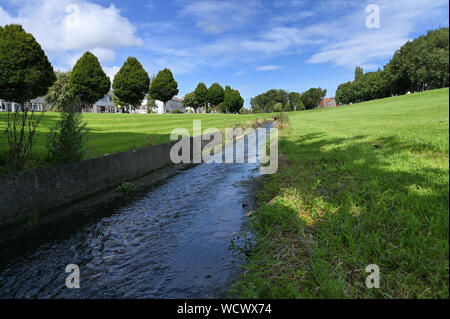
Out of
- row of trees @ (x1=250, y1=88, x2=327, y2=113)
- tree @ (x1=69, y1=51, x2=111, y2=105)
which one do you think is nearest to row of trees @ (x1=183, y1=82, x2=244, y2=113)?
tree @ (x1=69, y1=51, x2=111, y2=105)

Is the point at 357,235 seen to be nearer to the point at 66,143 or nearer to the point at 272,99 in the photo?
the point at 66,143

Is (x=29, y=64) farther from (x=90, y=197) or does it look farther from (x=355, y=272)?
(x=355, y=272)

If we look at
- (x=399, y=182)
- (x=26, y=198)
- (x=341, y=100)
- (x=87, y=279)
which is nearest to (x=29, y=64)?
(x=26, y=198)

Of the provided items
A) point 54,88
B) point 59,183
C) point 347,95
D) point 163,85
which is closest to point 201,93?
point 163,85

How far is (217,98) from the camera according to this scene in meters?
79.6

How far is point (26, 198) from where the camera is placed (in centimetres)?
504

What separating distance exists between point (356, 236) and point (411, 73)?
71.4 m

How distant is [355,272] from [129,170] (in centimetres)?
750

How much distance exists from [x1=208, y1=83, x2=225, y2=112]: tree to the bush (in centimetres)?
7406

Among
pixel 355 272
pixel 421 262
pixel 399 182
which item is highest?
pixel 399 182

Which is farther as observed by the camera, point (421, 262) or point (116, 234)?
point (116, 234)

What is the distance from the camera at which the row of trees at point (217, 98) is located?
76.2 m

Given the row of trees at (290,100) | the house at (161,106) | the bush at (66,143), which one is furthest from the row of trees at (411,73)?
the house at (161,106)

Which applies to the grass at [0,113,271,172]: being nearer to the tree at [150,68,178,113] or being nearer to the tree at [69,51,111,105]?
the tree at [69,51,111,105]
